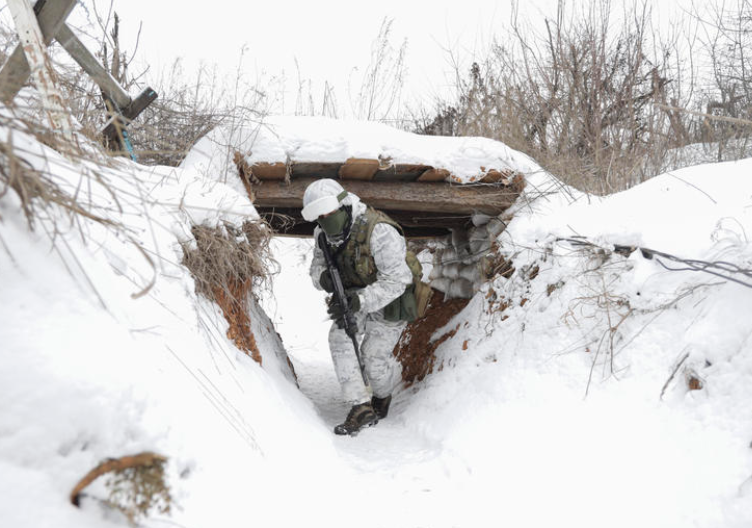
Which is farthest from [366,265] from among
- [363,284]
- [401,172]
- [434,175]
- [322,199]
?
[434,175]

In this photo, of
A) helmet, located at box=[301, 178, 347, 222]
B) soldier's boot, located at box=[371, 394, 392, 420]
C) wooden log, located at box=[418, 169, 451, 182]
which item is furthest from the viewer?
soldier's boot, located at box=[371, 394, 392, 420]

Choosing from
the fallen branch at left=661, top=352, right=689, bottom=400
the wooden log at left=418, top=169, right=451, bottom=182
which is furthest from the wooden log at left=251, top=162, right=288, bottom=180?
the fallen branch at left=661, top=352, right=689, bottom=400

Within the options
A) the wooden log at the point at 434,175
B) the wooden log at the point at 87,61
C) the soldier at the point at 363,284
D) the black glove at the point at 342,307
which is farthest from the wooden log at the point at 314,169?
the wooden log at the point at 87,61

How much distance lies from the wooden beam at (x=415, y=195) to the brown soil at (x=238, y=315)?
3.01ft

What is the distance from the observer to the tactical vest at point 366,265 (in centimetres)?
330

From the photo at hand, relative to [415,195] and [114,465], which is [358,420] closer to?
[415,195]

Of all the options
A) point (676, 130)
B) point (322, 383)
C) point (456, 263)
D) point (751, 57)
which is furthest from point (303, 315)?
point (751, 57)

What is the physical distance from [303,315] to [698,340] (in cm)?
862

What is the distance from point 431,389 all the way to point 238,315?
1434mm

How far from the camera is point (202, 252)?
225 cm

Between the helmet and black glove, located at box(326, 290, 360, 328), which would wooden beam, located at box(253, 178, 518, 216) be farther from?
black glove, located at box(326, 290, 360, 328)

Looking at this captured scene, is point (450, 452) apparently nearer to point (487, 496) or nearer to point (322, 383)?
point (487, 496)

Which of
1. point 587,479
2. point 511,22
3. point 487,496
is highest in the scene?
point 511,22

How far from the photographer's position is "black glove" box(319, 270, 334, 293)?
3.43 metres
